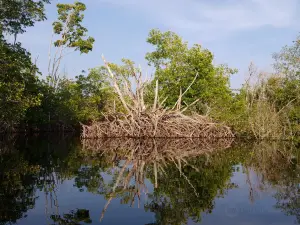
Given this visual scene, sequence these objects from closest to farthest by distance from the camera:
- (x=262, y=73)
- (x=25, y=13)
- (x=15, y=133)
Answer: (x=25, y=13), (x=15, y=133), (x=262, y=73)

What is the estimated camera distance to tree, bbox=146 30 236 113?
85.2ft

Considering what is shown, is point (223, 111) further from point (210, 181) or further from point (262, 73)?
point (262, 73)

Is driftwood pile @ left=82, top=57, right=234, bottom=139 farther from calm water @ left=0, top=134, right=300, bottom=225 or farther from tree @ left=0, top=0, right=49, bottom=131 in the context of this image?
calm water @ left=0, top=134, right=300, bottom=225

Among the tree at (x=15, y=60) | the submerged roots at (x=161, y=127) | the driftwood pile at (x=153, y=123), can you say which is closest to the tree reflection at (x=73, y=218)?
the tree at (x=15, y=60)

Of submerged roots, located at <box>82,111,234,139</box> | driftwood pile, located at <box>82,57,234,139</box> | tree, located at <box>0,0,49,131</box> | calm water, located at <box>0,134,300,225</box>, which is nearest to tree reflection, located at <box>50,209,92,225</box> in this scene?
calm water, located at <box>0,134,300,225</box>

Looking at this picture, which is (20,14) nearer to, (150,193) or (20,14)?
(20,14)

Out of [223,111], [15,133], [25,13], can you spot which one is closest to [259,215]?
[25,13]

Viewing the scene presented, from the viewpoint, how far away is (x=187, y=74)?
2631 cm

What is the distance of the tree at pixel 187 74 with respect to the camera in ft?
85.2

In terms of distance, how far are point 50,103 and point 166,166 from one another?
82.2 ft

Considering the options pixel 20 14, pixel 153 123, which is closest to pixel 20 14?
pixel 20 14

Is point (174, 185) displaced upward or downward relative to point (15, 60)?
downward

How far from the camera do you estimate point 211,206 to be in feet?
18.6

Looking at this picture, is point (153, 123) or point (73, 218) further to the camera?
point (153, 123)
